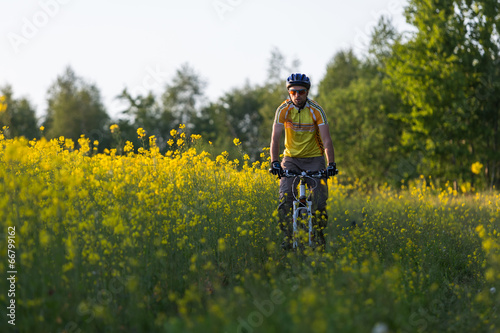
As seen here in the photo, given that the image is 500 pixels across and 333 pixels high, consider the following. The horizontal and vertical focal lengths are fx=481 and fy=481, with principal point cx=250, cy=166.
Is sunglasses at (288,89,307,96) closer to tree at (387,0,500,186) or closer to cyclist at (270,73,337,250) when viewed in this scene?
cyclist at (270,73,337,250)

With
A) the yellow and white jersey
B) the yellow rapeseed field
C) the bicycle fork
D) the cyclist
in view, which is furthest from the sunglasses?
the yellow rapeseed field

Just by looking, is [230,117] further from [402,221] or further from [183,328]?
[183,328]

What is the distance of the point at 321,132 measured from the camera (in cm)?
565

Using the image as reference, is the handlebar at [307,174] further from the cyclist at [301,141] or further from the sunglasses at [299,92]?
the sunglasses at [299,92]

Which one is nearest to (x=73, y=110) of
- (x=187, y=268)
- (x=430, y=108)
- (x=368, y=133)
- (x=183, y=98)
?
(x=183, y=98)

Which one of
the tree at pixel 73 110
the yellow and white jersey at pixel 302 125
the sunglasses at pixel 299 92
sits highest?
the tree at pixel 73 110

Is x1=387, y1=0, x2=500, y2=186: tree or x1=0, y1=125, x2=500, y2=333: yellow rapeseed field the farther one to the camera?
x1=387, y1=0, x2=500, y2=186: tree

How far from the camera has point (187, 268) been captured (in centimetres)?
441

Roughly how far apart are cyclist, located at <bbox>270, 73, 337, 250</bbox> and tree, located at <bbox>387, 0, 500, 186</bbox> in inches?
483

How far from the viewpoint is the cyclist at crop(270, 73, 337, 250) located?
5.63 metres

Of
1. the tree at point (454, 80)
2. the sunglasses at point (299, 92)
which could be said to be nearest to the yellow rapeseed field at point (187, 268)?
the sunglasses at point (299, 92)

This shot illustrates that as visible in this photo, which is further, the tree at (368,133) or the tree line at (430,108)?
the tree at (368,133)

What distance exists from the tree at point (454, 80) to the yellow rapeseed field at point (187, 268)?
A: 1127 centimetres

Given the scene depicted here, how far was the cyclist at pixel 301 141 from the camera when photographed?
18.5 ft
